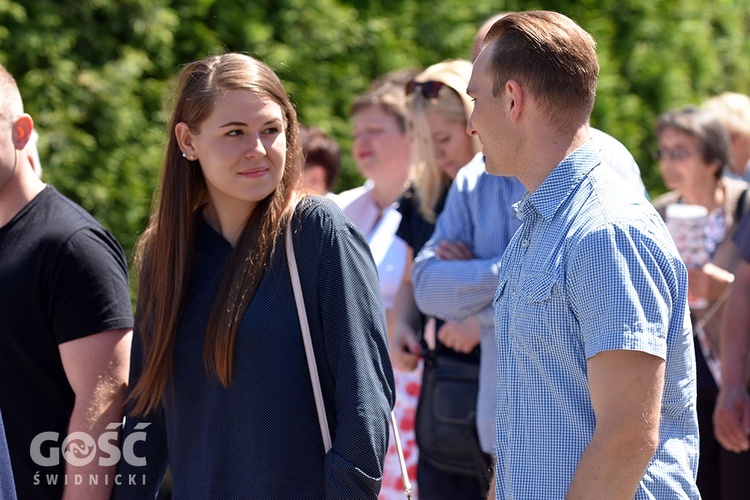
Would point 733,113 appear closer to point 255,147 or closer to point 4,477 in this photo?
point 255,147

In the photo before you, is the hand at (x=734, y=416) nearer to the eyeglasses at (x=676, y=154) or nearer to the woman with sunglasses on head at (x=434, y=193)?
the woman with sunglasses on head at (x=434, y=193)

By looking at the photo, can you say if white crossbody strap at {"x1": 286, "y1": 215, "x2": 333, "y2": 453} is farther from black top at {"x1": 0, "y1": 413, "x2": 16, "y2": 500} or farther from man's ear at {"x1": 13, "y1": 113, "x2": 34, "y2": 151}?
man's ear at {"x1": 13, "y1": 113, "x2": 34, "y2": 151}

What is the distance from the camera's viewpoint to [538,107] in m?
2.00

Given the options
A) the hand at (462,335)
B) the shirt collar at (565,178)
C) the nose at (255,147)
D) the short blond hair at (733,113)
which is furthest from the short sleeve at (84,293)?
the short blond hair at (733,113)

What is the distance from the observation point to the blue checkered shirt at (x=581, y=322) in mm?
1817

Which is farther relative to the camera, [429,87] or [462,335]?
[429,87]

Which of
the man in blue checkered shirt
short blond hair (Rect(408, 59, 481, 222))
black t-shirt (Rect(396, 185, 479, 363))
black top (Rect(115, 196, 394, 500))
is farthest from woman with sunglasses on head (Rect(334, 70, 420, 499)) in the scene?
the man in blue checkered shirt

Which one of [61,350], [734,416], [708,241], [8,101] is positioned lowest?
[734,416]

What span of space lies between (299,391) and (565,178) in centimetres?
87

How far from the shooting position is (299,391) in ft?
7.96

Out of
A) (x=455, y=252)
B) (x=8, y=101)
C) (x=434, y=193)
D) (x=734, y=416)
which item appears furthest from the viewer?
(x=734, y=416)

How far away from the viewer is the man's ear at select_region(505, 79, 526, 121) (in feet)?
6.57

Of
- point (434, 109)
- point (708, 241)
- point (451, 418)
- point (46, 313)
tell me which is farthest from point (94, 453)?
point (708, 241)

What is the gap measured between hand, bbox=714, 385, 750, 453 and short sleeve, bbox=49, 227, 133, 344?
2591mm
